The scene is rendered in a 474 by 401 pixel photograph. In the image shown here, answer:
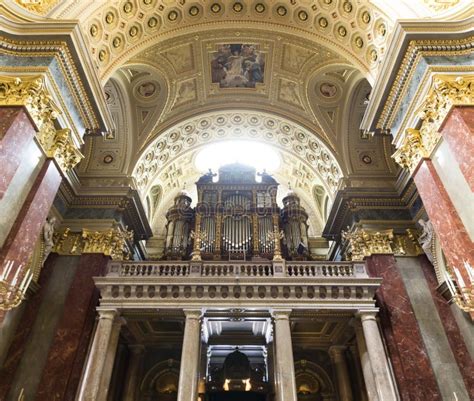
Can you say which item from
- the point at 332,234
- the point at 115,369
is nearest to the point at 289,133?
the point at 332,234

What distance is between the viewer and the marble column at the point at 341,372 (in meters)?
11.3

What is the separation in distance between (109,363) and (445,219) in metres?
8.47

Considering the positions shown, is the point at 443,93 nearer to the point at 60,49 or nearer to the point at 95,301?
the point at 60,49

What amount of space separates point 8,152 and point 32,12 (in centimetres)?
365

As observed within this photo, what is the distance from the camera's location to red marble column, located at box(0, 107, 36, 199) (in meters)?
6.18

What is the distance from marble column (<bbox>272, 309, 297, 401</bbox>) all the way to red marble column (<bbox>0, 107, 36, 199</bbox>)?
22.7 ft

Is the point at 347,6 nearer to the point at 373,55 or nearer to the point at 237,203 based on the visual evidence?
the point at 373,55

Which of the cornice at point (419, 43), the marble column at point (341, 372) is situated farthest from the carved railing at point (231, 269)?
the cornice at point (419, 43)

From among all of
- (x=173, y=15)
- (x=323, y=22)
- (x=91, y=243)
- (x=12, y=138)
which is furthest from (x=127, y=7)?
(x=91, y=243)

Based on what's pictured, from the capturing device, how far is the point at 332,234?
546 inches

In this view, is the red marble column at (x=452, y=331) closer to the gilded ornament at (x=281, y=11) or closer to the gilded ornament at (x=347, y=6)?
the gilded ornament at (x=347, y=6)

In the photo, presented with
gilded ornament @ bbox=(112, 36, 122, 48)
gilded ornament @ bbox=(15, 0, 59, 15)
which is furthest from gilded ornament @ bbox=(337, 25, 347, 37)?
gilded ornament @ bbox=(15, 0, 59, 15)

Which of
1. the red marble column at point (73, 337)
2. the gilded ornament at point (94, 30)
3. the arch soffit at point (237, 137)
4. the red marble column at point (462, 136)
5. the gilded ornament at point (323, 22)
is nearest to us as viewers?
the red marble column at point (462, 136)

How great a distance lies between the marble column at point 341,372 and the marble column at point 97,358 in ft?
23.3
